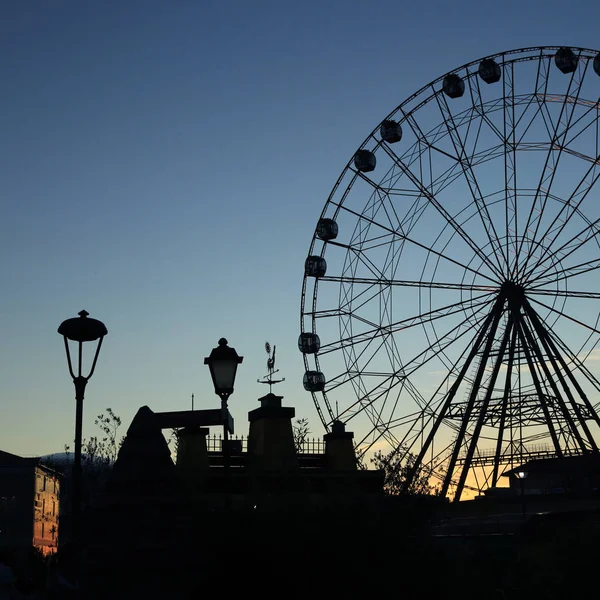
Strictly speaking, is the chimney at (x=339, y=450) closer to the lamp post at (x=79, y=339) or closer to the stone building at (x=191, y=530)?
the stone building at (x=191, y=530)

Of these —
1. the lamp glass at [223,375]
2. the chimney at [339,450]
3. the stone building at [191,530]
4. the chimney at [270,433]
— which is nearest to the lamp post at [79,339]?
the stone building at [191,530]

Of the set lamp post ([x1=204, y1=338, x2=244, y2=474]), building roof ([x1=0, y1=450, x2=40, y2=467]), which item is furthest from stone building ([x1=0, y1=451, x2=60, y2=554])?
lamp post ([x1=204, y1=338, x2=244, y2=474])

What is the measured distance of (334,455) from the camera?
98.2 ft

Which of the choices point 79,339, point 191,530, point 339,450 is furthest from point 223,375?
point 339,450

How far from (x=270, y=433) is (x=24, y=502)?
5013 centimetres

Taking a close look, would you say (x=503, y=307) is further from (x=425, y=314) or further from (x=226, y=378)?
(x=226, y=378)

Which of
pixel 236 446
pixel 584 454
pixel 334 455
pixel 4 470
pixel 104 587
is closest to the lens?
pixel 104 587

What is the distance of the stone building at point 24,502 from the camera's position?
67.3 metres

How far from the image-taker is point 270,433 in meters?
25.0

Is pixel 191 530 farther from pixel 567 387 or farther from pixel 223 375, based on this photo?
pixel 567 387

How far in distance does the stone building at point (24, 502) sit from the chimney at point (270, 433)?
43.1 m

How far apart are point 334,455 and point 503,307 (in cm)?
833

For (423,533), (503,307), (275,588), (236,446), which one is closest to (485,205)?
(503,307)

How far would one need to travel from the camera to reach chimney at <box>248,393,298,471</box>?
24484mm
